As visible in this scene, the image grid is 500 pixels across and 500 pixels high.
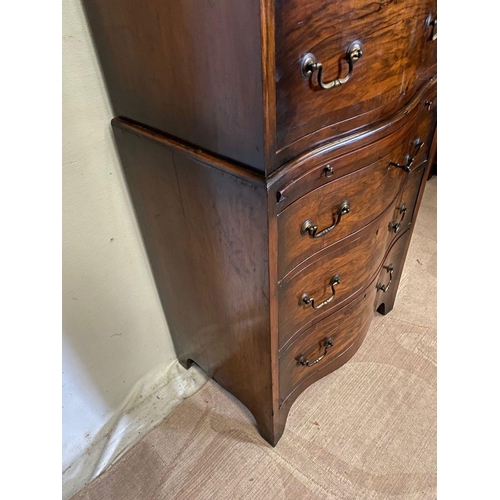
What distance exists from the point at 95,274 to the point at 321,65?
689 mm

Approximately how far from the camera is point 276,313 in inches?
31.7

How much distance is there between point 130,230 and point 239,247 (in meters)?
0.37

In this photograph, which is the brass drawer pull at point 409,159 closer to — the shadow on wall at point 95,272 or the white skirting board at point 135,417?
the shadow on wall at point 95,272

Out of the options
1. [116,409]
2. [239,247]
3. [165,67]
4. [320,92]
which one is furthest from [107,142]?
[116,409]

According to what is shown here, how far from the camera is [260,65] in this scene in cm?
53

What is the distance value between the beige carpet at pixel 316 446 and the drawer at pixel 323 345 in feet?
0.49

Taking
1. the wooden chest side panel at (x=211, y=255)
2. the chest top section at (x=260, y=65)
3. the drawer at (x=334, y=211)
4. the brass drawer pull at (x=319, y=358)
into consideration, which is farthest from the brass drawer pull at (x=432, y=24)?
Result: the brass drawer pull at (x=319, y=358)

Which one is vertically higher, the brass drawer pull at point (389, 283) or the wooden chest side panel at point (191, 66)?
the wooden chest side panel at point (191, 66)

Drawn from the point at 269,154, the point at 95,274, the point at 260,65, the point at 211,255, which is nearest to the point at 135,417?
the point at 95,274

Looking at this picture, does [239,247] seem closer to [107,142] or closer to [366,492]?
[107,142]

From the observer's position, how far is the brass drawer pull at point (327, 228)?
75cm

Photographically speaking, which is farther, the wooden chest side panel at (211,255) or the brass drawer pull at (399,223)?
the brass drawer pull at (399,223)
